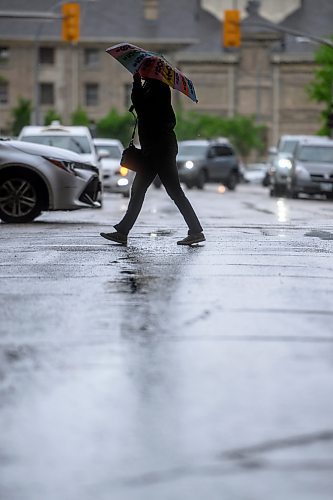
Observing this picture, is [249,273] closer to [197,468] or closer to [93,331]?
[93,331]

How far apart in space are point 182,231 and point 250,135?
79.6 m

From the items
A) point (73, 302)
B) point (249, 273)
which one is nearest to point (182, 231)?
point (249, 273)

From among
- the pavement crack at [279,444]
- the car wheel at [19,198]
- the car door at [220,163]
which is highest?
the pavement crack at [279,444]

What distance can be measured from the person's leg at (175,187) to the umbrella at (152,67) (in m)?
0.74

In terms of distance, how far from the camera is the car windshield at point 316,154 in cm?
4100

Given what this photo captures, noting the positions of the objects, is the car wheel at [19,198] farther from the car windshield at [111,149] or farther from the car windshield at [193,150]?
the car windshield at [193,150]

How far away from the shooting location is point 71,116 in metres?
96.6

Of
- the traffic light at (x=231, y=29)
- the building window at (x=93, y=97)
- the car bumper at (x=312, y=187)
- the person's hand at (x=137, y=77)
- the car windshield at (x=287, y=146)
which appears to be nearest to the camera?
the person's hand at (x=137, y=77)

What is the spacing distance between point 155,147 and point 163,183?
1.18 feet

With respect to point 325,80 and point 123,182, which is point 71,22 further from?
point 325,80

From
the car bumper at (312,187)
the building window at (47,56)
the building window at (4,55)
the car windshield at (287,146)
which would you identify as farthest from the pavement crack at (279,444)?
the building window at (4,55)

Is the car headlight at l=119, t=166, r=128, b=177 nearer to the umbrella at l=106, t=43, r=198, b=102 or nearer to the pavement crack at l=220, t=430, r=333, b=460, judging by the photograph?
the umbrella at l=106, t=43, r=198, b=102

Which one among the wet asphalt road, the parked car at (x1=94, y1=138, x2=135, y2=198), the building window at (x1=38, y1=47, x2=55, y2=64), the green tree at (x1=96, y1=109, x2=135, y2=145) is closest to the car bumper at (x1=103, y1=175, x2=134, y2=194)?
the parked car at (x1=94, y1=138, x2=135, y2=198)

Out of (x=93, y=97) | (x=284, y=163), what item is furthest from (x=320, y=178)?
(x=93, y=97)
